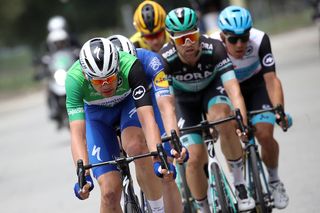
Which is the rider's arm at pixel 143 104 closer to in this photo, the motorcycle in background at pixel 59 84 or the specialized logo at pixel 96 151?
the specialized logo at pixel 96 151

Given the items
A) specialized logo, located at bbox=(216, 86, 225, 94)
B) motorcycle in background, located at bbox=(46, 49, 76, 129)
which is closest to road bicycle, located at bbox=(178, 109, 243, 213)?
specialized logo, located at bbox=(216, 86, 225, 94)

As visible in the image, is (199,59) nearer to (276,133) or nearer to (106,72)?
(106,72)

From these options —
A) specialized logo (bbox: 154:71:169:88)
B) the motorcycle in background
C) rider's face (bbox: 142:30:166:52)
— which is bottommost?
specialized logo (bbox: 154:71:169:88)

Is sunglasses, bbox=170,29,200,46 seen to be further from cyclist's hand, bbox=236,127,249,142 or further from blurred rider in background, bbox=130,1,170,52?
blurred rider in background, bbox=130,1,170,52

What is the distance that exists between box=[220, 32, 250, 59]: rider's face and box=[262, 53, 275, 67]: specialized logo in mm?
216

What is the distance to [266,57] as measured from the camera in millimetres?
9172

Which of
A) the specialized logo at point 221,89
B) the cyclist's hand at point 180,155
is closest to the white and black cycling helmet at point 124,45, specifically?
the specialized logo at point 221,89

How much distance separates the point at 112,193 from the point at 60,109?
1353 cm

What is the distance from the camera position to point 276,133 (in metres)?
15.0

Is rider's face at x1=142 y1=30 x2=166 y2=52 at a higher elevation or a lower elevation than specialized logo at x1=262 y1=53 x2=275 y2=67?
higher

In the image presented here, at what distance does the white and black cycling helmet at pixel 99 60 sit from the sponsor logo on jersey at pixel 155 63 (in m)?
0.81

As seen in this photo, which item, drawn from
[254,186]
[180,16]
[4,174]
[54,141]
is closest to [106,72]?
[180,16]

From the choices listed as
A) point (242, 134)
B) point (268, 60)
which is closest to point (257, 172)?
point (242, 134)

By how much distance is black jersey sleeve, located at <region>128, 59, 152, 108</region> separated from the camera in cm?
747
